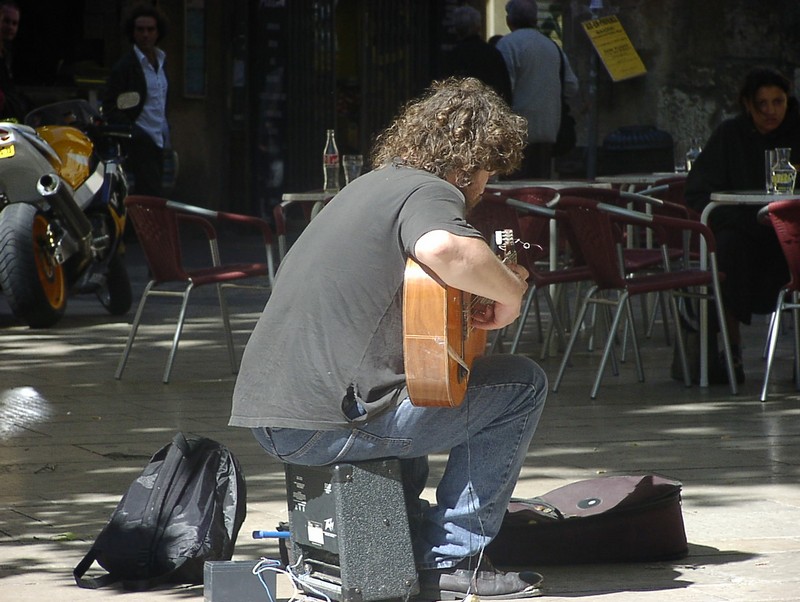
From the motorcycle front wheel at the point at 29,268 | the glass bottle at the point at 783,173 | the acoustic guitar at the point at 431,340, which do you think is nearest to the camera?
the acoustic guitar at the point at 431,340

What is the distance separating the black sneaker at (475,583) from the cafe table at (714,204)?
11.1ft

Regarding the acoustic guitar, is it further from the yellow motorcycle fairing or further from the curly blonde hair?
the yellow motorcycle fairing

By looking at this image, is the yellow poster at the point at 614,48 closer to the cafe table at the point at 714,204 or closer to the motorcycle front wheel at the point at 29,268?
the motorcycle front wheel at the point at 29,268

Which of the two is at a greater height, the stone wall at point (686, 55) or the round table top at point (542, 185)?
the stone wall at point (686, 55)

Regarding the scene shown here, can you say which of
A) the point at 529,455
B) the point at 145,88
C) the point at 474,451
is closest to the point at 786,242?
the point at 529,455

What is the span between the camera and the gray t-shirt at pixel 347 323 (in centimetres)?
397

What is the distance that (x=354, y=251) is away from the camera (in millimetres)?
4020

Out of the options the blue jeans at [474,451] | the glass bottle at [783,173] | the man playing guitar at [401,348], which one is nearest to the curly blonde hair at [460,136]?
the man playing guitar at [401,348]

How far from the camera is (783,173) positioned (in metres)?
7.38

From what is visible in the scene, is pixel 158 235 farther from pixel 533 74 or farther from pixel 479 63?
pixel 533 74

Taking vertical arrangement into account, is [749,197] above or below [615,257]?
above

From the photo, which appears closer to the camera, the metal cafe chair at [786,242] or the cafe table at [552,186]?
the metal cafe chair at [786,242]

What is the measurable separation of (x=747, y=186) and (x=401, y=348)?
440cm

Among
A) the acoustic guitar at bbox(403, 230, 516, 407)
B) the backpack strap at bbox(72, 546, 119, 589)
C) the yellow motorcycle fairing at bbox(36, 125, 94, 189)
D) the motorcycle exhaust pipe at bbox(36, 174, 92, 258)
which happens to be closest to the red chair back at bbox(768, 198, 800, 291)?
the acoustic guitar at bbox(403, 230, 516, 407)
